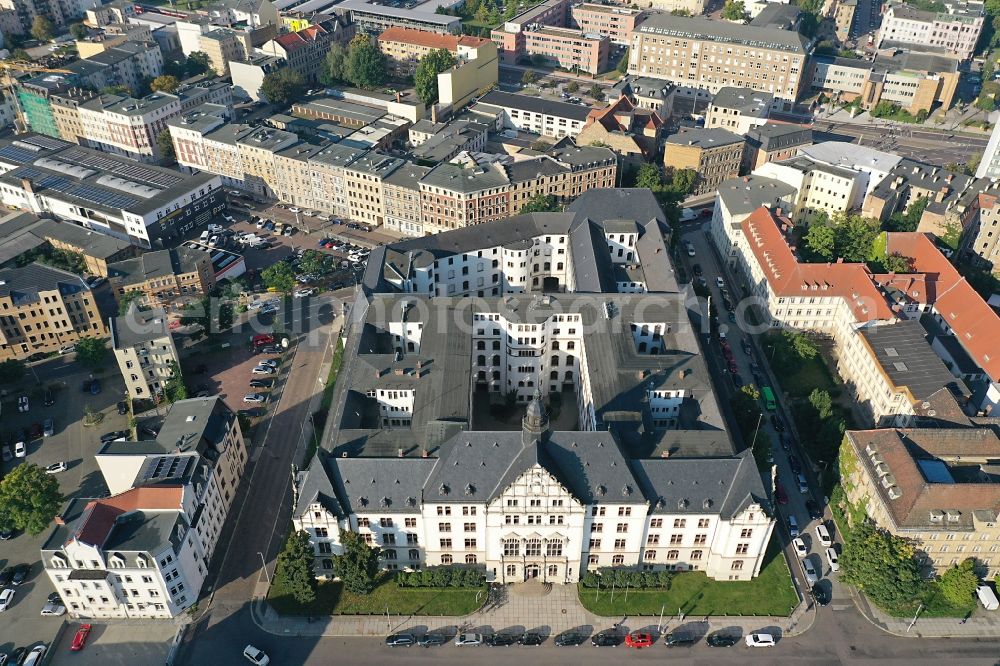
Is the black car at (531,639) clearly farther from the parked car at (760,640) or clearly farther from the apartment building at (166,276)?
the apartment building at (166,276)

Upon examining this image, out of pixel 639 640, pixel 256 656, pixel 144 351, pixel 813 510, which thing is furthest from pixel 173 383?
pixel 813 510

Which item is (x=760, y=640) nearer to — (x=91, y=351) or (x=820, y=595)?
(x=820, y=595)

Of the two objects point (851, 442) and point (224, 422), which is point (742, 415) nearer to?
point (851, 442)

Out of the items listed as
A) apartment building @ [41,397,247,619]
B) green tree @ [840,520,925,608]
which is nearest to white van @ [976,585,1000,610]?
green tree @ [840,520,925,608]

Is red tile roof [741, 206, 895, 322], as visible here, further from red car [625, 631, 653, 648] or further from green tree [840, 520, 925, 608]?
red car [625, 631, 653, 648]

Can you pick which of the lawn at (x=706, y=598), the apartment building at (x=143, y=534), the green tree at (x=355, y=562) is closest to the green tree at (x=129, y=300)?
the apartment building at (x=143, y=534)

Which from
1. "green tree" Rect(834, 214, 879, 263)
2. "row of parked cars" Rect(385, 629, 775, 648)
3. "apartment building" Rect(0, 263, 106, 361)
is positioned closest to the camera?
"row of parked cars" Rect(385, 629, 775, 648)
